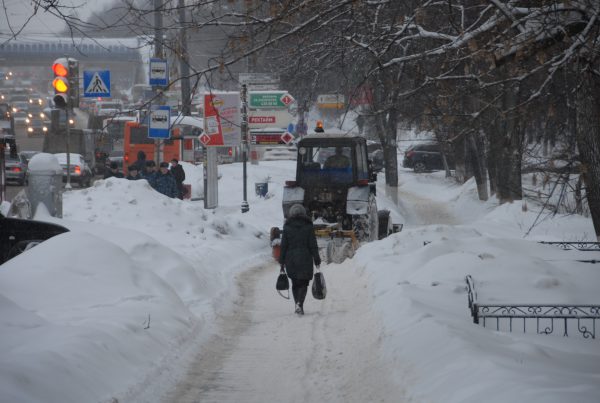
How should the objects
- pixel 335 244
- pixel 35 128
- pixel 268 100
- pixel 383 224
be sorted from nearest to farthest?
pixel 335 244, pixel 383 224, pixel 268 100, pixel 35 128

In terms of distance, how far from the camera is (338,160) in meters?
19.5

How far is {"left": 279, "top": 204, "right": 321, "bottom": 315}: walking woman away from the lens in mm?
12250

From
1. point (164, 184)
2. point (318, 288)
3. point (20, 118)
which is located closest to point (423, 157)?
point (164, 184)

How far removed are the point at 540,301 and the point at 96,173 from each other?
119 feet

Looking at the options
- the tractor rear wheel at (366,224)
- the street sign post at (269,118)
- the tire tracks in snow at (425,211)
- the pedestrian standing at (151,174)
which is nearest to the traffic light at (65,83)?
the pedestrian standing at (151,174)

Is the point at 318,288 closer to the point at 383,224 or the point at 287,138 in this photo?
the point at 383,224

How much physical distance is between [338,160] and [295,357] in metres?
10.6

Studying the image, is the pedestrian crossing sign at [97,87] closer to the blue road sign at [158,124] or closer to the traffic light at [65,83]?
the blue road sign at [158,124]

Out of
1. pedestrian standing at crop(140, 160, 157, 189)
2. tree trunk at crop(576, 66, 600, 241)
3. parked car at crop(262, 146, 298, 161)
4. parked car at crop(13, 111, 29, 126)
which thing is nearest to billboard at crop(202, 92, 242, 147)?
pedestrian standing at crop(140, 160, 157, 189)

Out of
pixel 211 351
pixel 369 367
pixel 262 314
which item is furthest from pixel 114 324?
pixel 262 314

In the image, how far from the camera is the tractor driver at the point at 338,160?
19.4m

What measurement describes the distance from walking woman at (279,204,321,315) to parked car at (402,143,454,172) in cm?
4264

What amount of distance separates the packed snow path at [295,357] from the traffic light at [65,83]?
272 inches

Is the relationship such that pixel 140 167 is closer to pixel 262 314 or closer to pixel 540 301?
pixel 262 314
